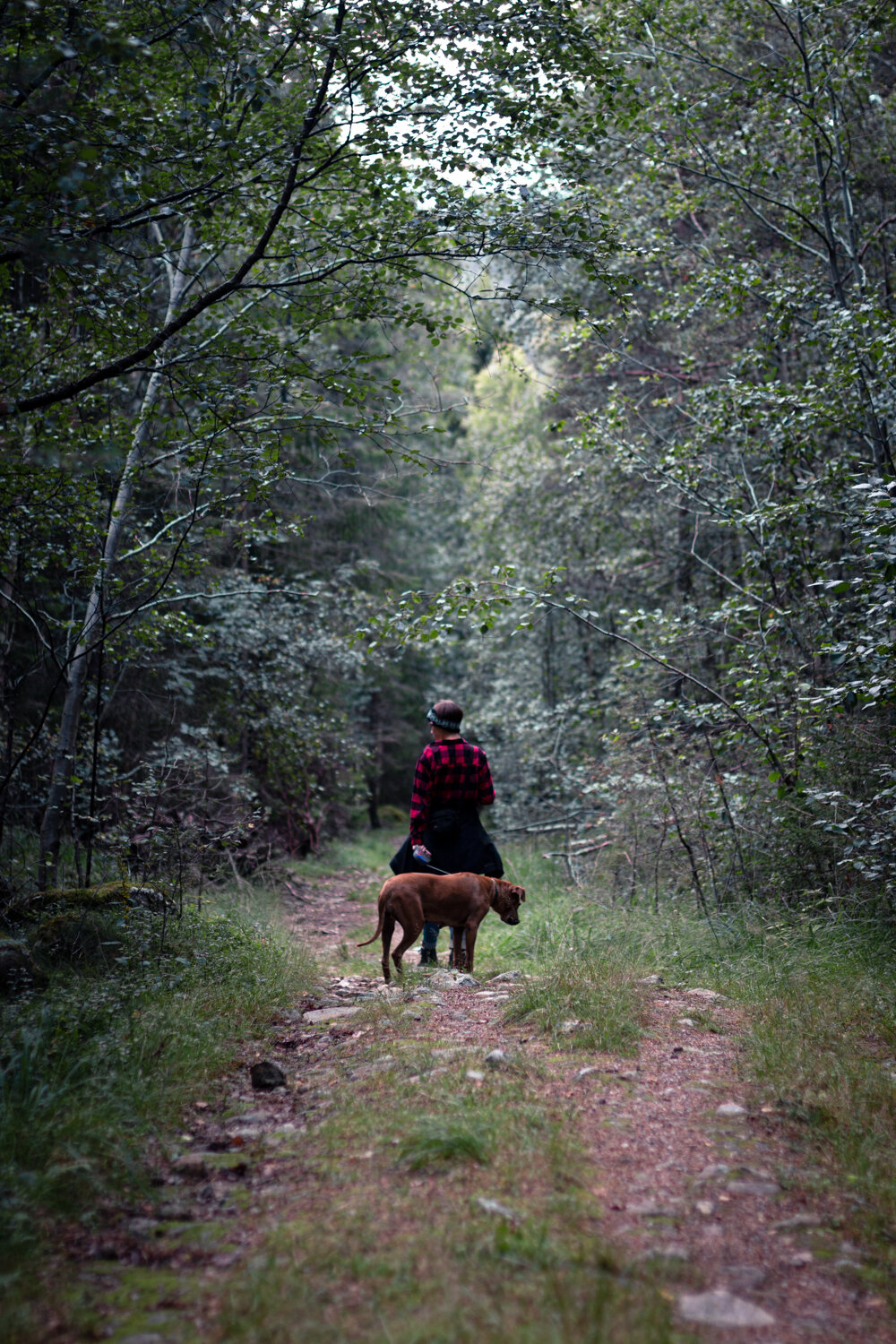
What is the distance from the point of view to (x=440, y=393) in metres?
7.86

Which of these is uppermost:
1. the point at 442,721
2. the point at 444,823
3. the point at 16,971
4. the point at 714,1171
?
the point at 442,721

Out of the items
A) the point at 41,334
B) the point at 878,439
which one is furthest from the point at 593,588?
the point at 41,334

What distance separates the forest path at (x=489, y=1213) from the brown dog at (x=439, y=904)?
1.44 meters

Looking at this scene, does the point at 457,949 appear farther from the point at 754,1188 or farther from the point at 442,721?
the point at 754,1188

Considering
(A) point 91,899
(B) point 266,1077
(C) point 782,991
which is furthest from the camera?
(A) point 91,899

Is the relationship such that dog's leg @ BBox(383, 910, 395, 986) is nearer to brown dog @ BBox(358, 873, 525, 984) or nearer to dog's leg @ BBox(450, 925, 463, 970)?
brown dog @ BBox(358, 873, 525, 984)

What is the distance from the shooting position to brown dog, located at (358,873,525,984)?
20.2 feet

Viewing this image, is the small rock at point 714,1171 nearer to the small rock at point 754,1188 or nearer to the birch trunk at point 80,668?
the small rock at point 754,1188

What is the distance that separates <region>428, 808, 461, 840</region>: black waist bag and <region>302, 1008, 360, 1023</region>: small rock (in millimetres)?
1639

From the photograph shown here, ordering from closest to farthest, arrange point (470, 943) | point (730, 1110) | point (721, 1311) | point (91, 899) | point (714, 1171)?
point (721, 1311)
point (714, 1171)
point (730, 1110)
point (91, 899)
point (470, 943)

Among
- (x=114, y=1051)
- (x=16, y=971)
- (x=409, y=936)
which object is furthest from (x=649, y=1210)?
(x=16, y=971)

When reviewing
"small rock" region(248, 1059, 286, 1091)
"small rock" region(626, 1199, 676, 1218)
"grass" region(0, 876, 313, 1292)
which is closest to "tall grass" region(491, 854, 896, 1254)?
"small rock" region(626, 1199, 676, 1218)

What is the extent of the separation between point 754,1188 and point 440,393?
6513 millimetres

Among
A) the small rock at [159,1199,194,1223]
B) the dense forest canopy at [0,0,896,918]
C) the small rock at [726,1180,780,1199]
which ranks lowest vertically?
the small rock at [726,1180,780,1199]
